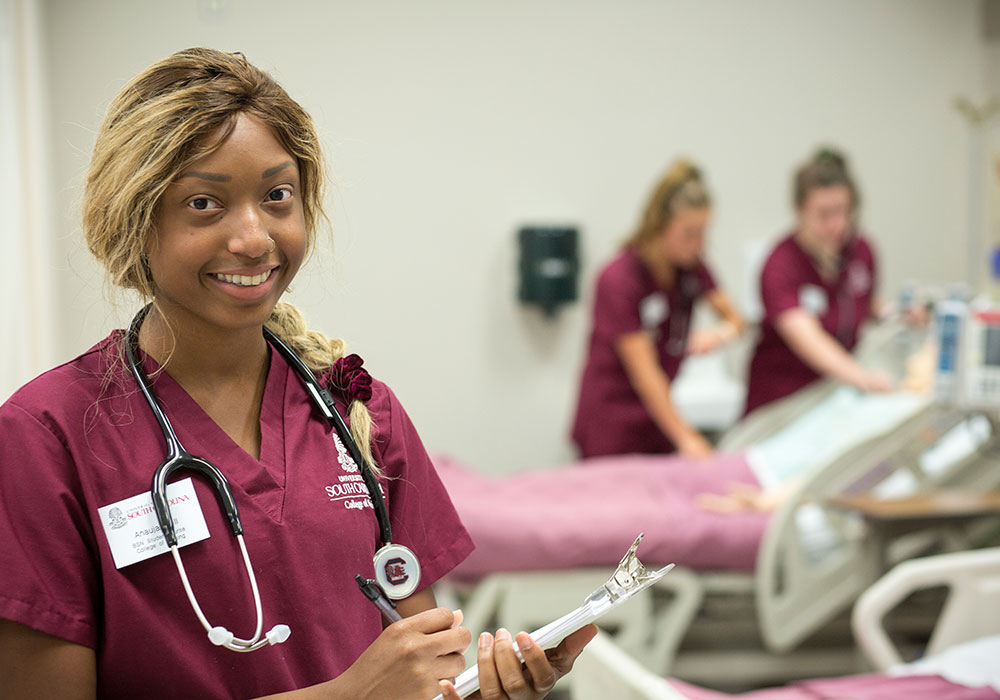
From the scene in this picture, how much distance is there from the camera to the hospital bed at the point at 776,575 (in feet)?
8.02

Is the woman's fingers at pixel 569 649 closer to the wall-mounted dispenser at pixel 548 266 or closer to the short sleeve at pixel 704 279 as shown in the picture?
the short sleeve at pixel 704 279

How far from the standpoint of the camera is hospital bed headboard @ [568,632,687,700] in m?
1.46

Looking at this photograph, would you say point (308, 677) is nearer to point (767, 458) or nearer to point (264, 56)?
point (264, 56)

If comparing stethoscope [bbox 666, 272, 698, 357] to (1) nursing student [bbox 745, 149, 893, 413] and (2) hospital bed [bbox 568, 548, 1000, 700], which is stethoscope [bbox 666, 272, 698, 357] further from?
(2) hospital bed [bbox 568, 548, 1000, 700]

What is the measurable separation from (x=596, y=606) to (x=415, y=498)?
230 millimetres

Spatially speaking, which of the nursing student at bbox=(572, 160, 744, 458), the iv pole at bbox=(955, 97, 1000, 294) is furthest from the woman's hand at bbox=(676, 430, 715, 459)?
the iv pole at bbox=(955, 97, 1000, 294)

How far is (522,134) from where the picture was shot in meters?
3.60

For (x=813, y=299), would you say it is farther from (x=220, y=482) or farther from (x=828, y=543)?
(x=220, y=482)

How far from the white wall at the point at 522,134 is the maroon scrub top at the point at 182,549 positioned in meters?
0.15

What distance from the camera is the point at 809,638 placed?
2740 millimetres

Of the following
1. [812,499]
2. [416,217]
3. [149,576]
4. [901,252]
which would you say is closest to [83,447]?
[149,576]

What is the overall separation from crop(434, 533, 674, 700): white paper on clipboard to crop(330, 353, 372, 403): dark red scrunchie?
0.25 meters

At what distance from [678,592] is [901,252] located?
2.46m

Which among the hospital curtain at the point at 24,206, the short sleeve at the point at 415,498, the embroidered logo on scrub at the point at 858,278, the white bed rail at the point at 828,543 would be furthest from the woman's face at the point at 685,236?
the short sleeve at the point at 415,498
